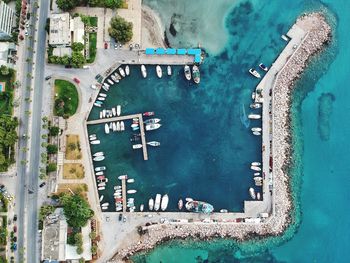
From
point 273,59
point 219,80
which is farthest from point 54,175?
point 273,59

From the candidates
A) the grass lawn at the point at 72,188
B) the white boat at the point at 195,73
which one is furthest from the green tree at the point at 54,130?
the white boat at the point at 195,73

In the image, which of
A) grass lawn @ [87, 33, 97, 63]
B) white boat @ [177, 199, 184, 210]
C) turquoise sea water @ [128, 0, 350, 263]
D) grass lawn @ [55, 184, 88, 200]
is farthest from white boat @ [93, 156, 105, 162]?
turquoise sea water @ [128, 0, 350, 263]

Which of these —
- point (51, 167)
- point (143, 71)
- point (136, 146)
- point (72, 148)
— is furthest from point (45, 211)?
point (143, 71)

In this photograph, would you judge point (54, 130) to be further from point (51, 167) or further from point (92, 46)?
point (92, 46)

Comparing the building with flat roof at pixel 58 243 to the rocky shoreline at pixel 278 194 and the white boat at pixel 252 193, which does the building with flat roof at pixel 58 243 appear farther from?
the white boat at pixel 252 193

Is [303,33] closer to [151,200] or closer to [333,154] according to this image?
[333,154]
